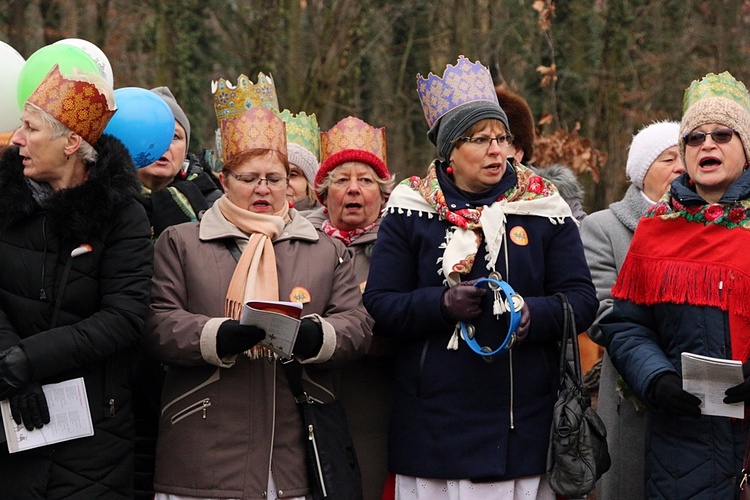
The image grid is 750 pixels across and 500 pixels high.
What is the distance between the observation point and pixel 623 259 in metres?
5.47

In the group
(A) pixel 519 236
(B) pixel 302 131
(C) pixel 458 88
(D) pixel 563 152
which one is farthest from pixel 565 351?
(D) pixel 563 152

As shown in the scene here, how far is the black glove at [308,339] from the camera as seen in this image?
4438 millimetres

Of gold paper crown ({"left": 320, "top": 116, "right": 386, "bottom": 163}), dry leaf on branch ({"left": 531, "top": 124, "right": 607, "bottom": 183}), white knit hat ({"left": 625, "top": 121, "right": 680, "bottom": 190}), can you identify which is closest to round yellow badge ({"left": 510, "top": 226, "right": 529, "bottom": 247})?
gold paper crown ({"left": 320, "top": 116, "right": 386, "bottom": 163})

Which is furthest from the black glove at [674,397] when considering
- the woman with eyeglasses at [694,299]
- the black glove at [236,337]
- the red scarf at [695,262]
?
the black glove at [236,337]

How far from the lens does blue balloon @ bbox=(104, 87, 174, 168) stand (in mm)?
5277

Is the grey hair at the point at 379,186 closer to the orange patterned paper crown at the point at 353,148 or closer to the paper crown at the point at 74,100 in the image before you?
the orange patterned paper crown at the point at 353,148

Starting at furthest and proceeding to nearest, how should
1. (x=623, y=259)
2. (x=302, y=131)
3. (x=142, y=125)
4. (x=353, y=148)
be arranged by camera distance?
(x=302, y=131) < (x=353, y=148) < (x=623, y=259) < (x=142, y=125)

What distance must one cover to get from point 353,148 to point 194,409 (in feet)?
5.67

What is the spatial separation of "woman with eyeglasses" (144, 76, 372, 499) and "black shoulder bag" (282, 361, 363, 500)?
1.6 inches

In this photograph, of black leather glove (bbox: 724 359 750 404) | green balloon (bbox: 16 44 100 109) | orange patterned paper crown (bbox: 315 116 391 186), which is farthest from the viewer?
orange patterned paper crown (bbox: 315 116 391 186)

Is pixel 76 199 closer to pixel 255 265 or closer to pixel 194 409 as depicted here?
pixel 255 265

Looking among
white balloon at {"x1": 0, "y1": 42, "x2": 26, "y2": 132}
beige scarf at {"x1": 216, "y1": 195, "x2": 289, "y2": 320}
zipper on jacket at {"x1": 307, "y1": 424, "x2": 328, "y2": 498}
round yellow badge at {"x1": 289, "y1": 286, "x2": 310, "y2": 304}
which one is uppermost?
white balloon at {"x1": 0, "y1": 42, "x2": 26, "y2": 132}

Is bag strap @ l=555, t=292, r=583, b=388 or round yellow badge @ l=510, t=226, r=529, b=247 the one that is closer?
bag strap @ l=555, t=292, r=583, b=388

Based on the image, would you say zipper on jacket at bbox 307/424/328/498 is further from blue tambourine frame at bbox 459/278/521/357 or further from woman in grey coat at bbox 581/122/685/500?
woman in grey coat at bbox 581/122/685/500
